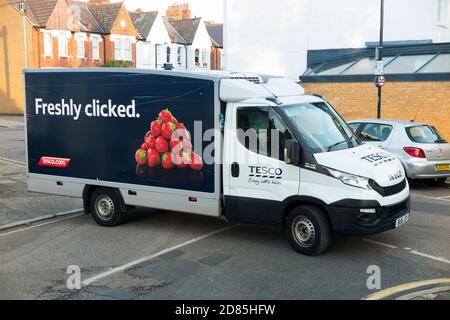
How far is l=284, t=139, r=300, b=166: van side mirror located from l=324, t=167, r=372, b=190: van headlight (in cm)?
50

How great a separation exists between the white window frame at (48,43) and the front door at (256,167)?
115ft

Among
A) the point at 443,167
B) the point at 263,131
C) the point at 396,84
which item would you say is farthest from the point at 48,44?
the point at 263,131

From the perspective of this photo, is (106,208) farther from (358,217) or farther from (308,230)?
(358,217)

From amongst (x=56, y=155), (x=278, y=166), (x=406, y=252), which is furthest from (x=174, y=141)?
(x=406, y=252)

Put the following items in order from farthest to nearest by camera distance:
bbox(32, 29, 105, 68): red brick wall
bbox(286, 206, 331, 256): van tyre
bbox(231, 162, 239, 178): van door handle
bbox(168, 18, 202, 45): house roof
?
1. bbox(168, 18, 202, 45): house roof
2. bbox(32, 29, 105, 68): red brick wall
3. bbox(231, 162, 239, 178): van door handle
4. bbox(286, 206, 331, 256): van tyre

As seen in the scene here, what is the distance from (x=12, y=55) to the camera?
38.7 metres

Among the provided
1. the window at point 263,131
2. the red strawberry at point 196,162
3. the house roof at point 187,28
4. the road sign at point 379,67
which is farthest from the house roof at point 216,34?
the window at point 263,131

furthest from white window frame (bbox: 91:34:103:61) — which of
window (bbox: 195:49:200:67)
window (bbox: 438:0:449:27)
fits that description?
window (bbox: 438:0:449:27)

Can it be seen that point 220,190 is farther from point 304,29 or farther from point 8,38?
point 8,38

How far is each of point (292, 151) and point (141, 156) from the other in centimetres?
270

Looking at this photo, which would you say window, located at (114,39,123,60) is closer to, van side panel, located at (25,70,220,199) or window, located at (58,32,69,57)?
window, located at (58,32,69,57)

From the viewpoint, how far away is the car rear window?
12.3 metres

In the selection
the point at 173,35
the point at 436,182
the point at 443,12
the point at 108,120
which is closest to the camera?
the point at 108,120

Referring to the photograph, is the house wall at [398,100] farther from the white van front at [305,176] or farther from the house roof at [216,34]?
the house roof at [216,34]
